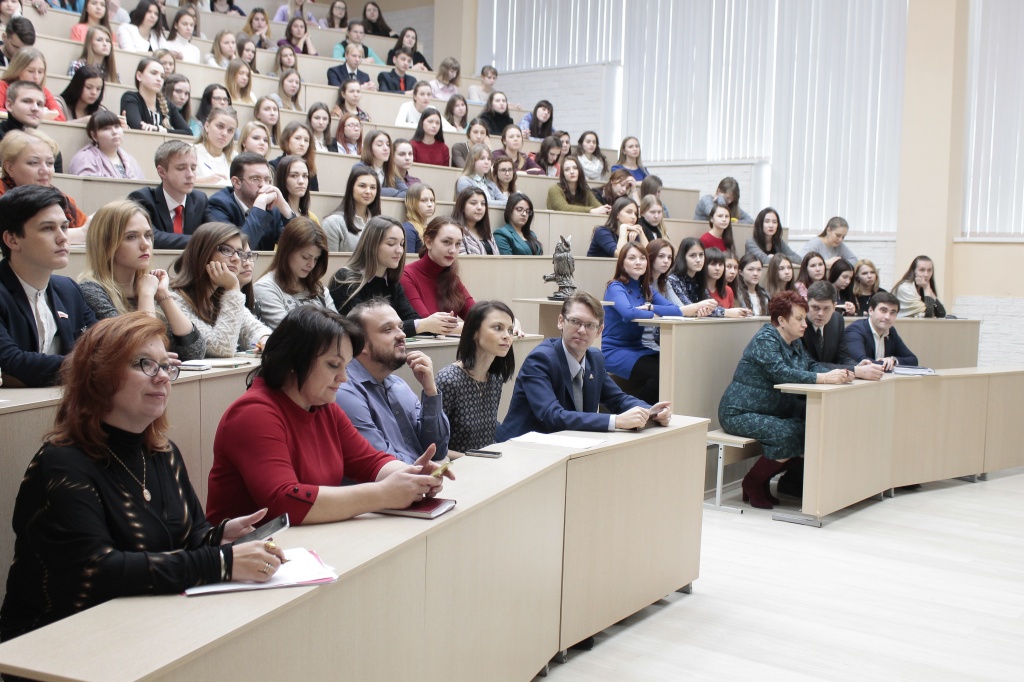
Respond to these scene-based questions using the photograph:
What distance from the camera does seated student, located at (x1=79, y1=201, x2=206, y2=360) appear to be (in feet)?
9.18

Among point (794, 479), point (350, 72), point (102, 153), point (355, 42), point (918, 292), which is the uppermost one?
point (355, 42)

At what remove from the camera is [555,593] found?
2.68 meters

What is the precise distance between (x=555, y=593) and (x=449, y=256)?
204 centimetres

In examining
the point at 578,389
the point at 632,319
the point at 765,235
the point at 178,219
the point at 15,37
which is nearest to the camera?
the point at 578,389

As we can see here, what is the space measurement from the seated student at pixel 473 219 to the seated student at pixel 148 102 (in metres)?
1.75

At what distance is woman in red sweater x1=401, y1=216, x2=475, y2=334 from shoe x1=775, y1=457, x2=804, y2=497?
1.83 m

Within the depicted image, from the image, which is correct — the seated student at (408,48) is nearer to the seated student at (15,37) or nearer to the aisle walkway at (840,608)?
the seated student at (15,37)

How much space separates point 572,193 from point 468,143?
0.93 meters

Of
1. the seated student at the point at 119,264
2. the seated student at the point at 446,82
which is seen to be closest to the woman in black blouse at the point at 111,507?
the seated student at the point at 119,264

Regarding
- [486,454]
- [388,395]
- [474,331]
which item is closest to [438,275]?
[474,331]

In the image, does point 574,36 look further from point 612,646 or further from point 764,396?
point 612,646

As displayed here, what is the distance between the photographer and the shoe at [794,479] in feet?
16.2

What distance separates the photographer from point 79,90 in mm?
5434

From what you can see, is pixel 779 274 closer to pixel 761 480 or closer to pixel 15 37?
pixel 761 480
